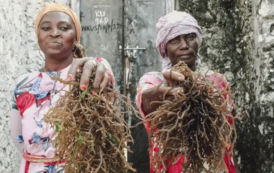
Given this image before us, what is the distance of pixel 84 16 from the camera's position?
522 cm

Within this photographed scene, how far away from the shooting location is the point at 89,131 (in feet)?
5.90

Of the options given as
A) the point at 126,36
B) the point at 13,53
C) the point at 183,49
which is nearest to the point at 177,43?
the point at 183,49

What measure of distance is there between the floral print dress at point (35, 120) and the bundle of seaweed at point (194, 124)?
0.59 m

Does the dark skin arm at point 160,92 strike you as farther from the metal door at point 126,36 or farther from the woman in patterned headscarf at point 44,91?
the metal door at point 126,36

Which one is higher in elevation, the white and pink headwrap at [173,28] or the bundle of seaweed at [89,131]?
the white and pink headwrap at [173,28]

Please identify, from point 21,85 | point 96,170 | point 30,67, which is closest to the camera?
point 96,170

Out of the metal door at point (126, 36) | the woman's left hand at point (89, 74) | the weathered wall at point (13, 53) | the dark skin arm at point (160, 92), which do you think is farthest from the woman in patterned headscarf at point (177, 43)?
the metal door at point (126, 36)

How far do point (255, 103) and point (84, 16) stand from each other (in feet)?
9.16

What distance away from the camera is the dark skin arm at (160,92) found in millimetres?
1879

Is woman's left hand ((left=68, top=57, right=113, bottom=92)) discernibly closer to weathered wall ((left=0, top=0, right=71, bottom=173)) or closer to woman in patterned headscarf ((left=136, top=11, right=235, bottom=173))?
woman in patterned headscarf ((left=136, top=11, right=235, bottom=173))

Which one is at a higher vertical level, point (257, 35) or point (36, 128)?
point (257, 35)

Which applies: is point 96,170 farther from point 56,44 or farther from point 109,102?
point 56,44

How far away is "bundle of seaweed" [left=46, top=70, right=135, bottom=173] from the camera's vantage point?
181 cm

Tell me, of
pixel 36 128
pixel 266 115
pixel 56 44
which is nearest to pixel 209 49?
pixel 266 115
